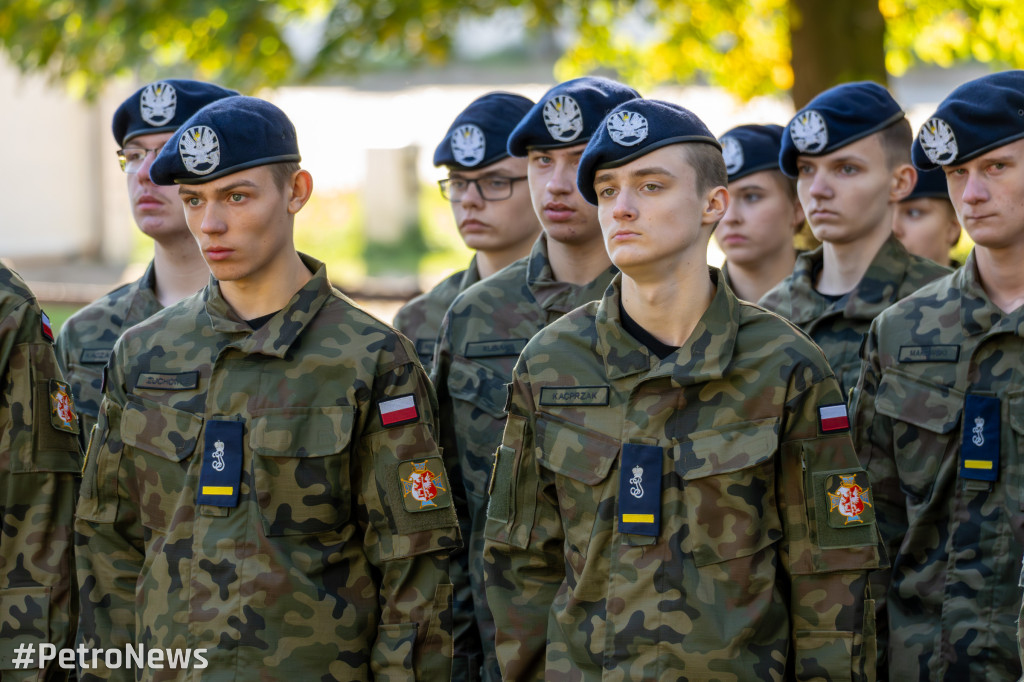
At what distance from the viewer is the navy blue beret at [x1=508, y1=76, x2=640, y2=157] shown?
4.54 metres

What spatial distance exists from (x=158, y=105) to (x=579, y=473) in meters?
2.58

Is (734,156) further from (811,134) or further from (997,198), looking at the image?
(997,198)

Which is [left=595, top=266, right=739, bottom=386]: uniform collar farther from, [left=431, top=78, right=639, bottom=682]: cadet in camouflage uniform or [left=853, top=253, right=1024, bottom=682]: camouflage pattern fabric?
[left=431, top=78, right=639, bottom=682]: cadet in camouflage uniform

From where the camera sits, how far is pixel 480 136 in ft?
17.9

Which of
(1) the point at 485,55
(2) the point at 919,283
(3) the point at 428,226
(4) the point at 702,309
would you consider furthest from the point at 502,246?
(1) the point at 485,55

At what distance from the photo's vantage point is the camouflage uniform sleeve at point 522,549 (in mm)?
3510

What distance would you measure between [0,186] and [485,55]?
1642cm

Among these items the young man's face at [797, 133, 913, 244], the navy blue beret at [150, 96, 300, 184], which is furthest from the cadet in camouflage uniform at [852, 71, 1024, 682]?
the navy blue beret at [150, 96, 300, 184]

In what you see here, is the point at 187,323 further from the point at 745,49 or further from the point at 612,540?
the point at 745,49

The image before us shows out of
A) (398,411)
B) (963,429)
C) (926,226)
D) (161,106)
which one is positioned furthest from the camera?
(926,226)

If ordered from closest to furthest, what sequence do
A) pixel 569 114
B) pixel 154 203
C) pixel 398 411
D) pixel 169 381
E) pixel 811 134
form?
pixel 398 411 < pixel 169 381 < pixel 569 114 < pixel 154 203 < pixel 811 134

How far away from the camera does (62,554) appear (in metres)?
4.05

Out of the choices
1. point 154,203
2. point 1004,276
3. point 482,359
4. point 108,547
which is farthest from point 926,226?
point 108,547

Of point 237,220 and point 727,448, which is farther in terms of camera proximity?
point 237,220
